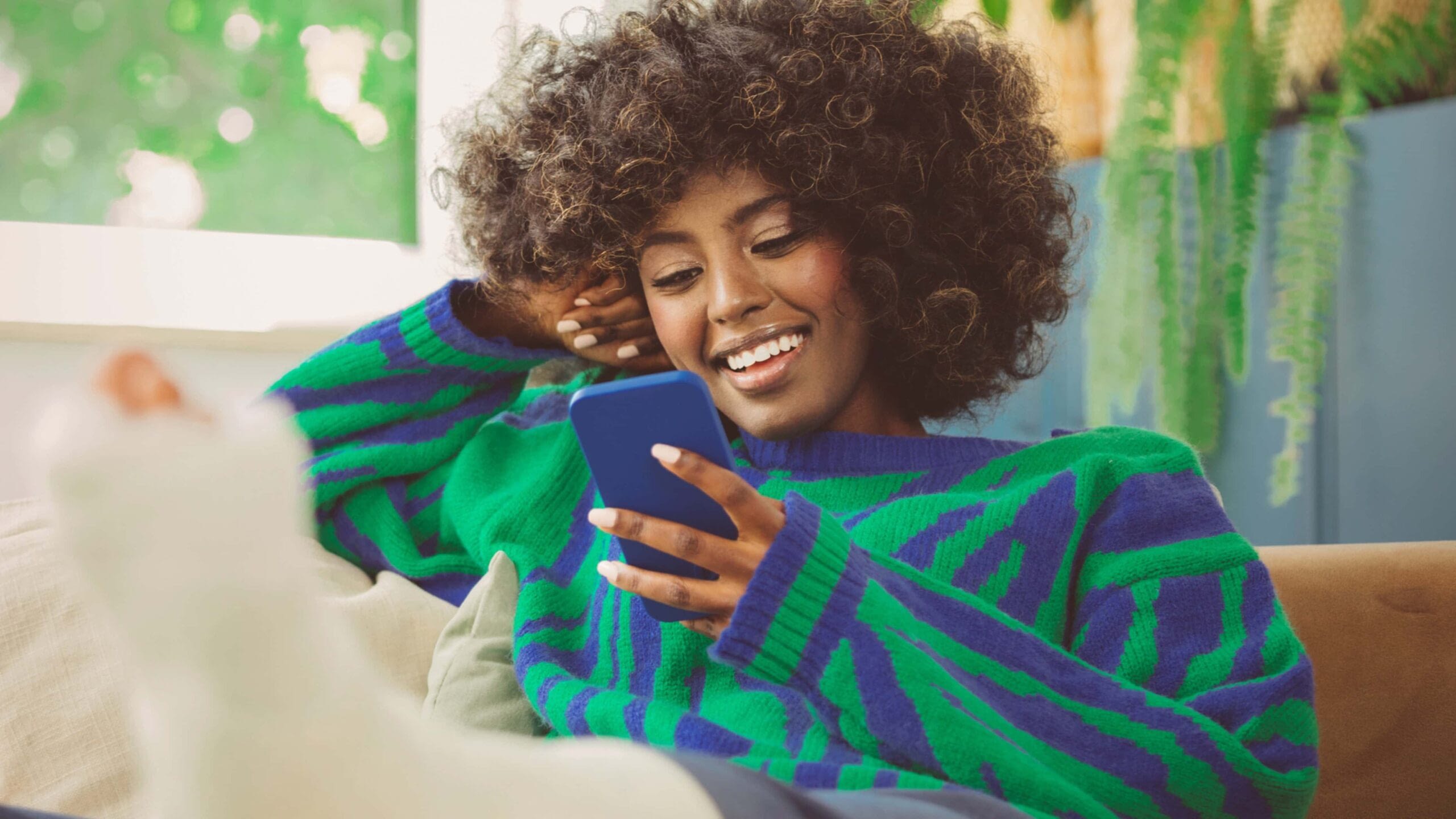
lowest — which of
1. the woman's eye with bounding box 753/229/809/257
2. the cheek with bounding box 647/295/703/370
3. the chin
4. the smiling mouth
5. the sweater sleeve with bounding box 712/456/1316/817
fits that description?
the sweater sleeve with bounding box 712/456/1316/817

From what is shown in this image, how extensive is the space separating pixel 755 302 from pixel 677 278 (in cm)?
8

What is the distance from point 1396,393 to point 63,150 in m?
2.04

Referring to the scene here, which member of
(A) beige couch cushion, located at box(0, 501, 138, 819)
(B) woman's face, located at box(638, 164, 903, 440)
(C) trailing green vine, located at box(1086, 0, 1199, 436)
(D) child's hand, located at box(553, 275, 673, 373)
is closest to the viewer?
(A) beige couch cushion, located at box(0, 501, 138, 819)

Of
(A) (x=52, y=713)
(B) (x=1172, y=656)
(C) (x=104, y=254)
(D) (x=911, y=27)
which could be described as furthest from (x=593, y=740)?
(C) (x=104, y=254)

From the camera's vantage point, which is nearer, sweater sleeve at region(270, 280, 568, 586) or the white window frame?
sweater sleeve at region(270, 280, 568, 586)

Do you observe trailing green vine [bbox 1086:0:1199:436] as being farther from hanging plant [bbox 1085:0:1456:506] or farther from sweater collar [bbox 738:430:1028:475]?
sweater collar [bbox 738:430:1028:475]

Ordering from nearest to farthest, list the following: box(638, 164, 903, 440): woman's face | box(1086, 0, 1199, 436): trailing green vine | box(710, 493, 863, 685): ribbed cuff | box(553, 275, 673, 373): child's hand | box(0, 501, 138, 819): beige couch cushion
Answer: box(710, 493, 863, 685): ribbed cuff → box(0, 501, 138, 819): beige couch cushion → box(638, 164, 903, 440): woman's face → box(553, 275, 673, 373): child's hand → box(1086, 0, 1199, 436): trailing green vine

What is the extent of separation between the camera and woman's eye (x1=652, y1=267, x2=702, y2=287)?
945 millimetres

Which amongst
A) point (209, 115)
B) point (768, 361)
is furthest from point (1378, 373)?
point (209, 115)

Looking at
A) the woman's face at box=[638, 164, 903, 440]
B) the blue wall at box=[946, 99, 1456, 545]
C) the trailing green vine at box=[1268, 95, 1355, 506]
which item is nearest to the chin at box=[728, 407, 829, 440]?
the woman's face at box=[638, 164, 903, 440]

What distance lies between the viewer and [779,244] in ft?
3.05

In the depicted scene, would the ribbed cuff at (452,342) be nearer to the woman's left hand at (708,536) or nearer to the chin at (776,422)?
the chin at (776,422)

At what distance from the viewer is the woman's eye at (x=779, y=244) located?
0.93m

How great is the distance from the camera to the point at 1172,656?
0.78 metres
